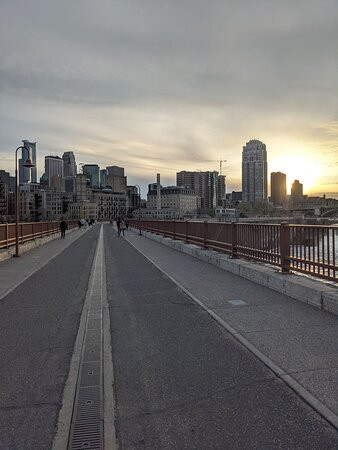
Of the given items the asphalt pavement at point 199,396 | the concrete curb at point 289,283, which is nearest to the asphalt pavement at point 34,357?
the asphalt pavement at point 199,396

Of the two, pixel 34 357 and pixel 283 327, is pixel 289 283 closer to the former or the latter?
pixel 283 327

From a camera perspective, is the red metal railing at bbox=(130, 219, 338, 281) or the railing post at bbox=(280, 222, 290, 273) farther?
the railing post at bbox=(280, 222, 290, 273)

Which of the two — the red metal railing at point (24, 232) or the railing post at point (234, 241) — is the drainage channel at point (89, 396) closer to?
the railing post at point (234, 241)

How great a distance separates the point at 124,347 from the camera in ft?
Result: 18.8

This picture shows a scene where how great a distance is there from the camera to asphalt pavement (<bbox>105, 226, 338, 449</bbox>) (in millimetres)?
3320

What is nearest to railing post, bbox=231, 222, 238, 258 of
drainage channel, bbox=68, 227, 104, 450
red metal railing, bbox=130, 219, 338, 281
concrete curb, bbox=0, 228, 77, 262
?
red metal railing, bbox=130, 219, 338, 281

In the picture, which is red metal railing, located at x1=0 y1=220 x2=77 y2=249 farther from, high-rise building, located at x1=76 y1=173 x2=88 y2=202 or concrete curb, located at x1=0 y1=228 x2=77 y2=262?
high-rise building, located at x1=76 y1=173 x2=88 y2=202

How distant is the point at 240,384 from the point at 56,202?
626ft

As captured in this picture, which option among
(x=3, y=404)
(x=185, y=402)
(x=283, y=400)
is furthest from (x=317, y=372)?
(x=3, y=404)


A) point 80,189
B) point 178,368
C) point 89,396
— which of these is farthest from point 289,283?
point 80,189

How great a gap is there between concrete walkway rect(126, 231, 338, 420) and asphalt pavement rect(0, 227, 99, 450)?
2.44 meters

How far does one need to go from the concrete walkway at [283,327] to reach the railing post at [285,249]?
689mm

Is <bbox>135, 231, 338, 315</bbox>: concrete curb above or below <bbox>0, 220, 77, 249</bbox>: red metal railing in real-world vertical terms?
below

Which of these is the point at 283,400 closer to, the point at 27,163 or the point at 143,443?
the point at 143,443
